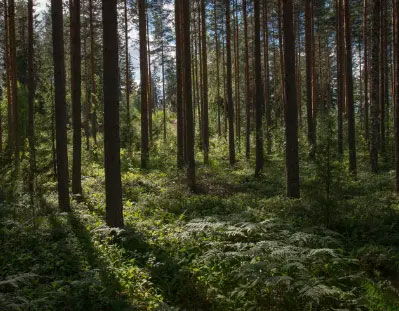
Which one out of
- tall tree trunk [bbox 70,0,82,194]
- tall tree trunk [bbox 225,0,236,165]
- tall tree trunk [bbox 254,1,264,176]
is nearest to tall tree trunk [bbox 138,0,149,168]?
tall tree trunk [bbox 225,0,236,165]

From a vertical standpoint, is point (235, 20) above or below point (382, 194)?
above

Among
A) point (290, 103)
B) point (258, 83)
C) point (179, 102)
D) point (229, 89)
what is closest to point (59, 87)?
point (290, 103)

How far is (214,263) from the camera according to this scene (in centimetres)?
654

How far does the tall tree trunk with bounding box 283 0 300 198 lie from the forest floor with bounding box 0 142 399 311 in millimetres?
898

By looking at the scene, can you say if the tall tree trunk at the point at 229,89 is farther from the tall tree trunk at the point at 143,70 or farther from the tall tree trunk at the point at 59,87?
the tall tree trunk at the point at 59,87

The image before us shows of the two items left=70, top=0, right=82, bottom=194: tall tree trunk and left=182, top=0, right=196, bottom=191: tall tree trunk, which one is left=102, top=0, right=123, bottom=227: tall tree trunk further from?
left=182, top=0, right=196, bottom=191: tall tree trunk

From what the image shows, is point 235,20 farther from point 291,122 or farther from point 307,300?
point 307,300

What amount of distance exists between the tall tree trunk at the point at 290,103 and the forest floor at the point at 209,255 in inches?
35.4

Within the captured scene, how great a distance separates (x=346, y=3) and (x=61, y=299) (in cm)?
1596

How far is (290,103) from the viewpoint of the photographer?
429 inches

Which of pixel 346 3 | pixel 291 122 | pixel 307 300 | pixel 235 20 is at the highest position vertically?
pixel 235 20

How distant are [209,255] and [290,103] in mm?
6041

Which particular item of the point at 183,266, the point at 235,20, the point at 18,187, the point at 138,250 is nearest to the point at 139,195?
the point at 18,187

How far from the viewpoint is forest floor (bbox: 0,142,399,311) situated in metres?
5.11
